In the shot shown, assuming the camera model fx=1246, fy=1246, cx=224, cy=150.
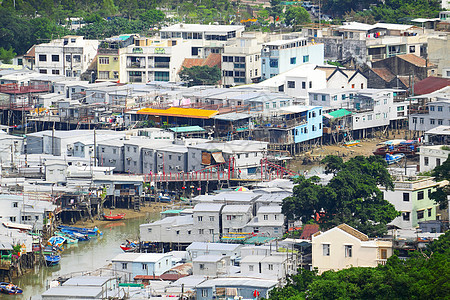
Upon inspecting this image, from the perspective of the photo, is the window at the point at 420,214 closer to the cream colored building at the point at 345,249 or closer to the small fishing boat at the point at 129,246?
the cream colored building at the point at 345,249

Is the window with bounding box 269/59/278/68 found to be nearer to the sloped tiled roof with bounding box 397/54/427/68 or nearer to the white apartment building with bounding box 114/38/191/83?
the white apartment building with bounding box 114/38/191/83

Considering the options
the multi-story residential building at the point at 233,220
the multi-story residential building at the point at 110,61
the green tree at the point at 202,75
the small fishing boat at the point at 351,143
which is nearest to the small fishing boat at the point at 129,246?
the multi-story residential building at the point at 233,220

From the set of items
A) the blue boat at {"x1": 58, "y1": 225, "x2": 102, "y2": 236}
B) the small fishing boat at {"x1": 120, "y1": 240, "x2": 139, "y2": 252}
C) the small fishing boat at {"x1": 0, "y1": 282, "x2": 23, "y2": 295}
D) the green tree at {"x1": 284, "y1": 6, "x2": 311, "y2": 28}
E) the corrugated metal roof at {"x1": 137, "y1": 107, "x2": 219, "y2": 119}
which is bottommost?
the small fishing boat at {"x1": 0, "y1": 282, "x2": 23, "y2": 295}

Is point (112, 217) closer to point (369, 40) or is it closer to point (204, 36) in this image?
point (204, 36)

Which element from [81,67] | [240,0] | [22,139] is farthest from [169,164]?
[240,0]

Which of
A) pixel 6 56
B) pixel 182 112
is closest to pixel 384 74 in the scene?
pixel 182 112

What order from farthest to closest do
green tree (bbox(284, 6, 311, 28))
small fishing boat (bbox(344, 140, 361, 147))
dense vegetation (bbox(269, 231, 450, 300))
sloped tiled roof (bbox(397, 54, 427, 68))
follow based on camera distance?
green tree (bbox(284, 6, 311, 28)), sloped tiled roof (bbox(397, 54, 427, 68)), small fishing boat (bbox(344, 140, 361, 147)), dense vegetation (bbox(269, 231, 450, 300))

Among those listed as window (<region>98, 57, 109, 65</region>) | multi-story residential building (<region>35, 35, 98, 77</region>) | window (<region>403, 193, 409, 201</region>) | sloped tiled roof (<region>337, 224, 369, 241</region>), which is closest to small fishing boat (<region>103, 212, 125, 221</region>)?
window (<region>403, 193, 409, 201</region>)

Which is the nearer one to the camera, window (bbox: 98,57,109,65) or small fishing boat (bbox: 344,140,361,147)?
small fishing boat (bbox: 344,140,361,147)
